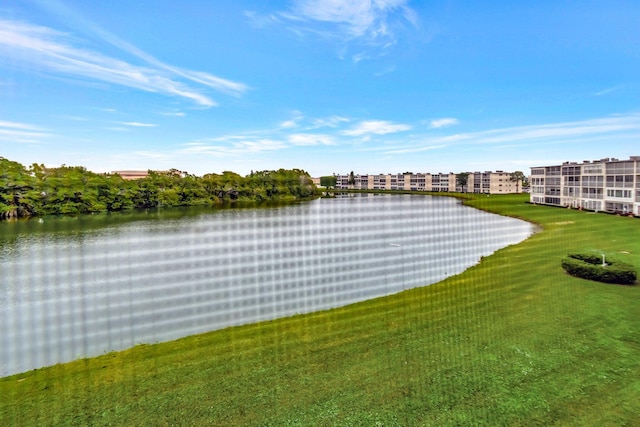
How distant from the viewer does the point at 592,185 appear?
17.0 m

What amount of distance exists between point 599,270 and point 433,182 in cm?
4209

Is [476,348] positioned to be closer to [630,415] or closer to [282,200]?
[630,415]

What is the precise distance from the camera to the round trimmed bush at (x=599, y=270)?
498 cm

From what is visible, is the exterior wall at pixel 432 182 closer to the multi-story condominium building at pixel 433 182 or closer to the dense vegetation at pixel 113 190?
the multi-story condominium building at pixel 433 182

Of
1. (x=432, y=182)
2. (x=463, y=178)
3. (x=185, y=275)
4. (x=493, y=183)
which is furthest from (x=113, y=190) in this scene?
(x=432, y=182)

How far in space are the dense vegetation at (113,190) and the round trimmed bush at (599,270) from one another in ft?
72.9

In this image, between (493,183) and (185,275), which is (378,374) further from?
(493,183)

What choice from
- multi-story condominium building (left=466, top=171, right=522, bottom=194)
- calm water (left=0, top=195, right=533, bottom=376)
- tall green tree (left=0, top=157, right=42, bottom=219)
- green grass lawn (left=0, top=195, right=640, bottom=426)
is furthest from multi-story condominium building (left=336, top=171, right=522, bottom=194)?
tall green tree (left=0, top=157, right=42, bottom=219)

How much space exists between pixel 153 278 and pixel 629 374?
7.02 metres

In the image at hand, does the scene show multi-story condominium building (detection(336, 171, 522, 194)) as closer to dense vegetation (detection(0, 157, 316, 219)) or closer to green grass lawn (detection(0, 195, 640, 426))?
dense vegetation (detection(0, 157, 316, 219))

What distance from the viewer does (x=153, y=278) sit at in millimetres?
6645

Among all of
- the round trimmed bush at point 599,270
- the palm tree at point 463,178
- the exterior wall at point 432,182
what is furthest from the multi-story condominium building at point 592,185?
the palm tree at point 463,178

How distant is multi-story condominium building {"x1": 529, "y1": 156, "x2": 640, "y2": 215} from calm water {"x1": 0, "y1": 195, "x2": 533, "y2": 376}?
569cm

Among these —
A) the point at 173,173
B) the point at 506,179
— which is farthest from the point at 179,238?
the point at 506,179
